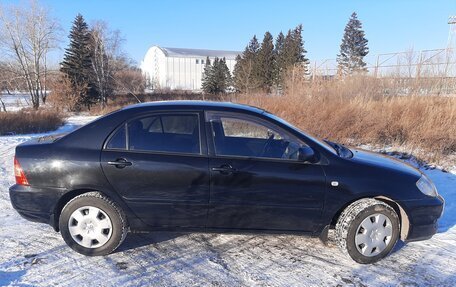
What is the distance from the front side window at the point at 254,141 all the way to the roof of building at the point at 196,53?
3174 inches

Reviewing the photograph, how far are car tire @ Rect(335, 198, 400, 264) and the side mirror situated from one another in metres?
0.69

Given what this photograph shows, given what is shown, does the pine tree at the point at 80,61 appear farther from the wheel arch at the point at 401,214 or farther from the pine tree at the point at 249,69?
the wheel arch at the point at 401,214

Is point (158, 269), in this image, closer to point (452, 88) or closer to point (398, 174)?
point (398, 174)

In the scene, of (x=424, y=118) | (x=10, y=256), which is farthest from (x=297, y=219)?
(x=424, y=118)

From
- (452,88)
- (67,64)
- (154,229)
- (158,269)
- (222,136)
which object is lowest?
(158,269)

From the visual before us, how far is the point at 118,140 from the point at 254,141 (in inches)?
60.4

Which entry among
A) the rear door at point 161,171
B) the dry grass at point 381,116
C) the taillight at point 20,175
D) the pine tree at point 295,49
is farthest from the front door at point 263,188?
the pine tree at point 295,49

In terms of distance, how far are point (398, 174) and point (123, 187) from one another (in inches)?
116

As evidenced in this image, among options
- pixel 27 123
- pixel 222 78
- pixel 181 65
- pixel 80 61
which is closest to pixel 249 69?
pixel 222 78

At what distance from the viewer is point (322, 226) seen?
3.25 metres

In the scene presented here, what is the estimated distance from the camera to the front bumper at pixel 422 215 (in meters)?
3.22

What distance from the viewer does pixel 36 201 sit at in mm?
3191

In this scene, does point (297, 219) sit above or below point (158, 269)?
above

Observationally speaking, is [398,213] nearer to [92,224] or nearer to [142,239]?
[142,239]
